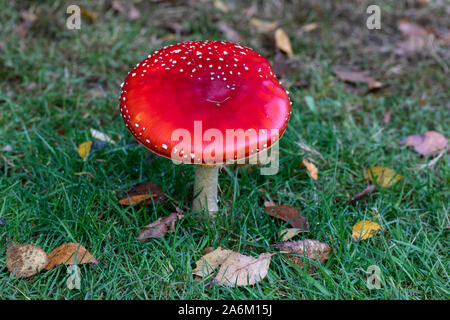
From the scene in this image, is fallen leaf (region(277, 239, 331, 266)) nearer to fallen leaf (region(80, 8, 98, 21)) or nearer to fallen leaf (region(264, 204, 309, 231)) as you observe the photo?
fallen leaf (region(264, 204, 309, 231))

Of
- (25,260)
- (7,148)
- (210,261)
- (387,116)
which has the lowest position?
(210,261)

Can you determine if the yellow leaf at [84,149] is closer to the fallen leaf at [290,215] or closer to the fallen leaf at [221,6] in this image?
the fallen leaf at [290,215]

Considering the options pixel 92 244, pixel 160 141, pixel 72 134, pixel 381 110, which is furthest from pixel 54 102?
pixel 381 110

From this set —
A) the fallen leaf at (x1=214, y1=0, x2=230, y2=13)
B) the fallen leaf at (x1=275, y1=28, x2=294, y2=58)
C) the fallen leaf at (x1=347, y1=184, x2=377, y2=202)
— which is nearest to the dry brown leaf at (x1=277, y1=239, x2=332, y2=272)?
the fallen leaf at (x1=347, y1=184, x2=377, y2=202)

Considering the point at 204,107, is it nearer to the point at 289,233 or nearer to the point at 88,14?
the point at 289,233

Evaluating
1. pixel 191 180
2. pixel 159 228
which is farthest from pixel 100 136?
pixel 159 228

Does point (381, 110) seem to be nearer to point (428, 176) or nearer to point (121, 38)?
point (428, 176)
